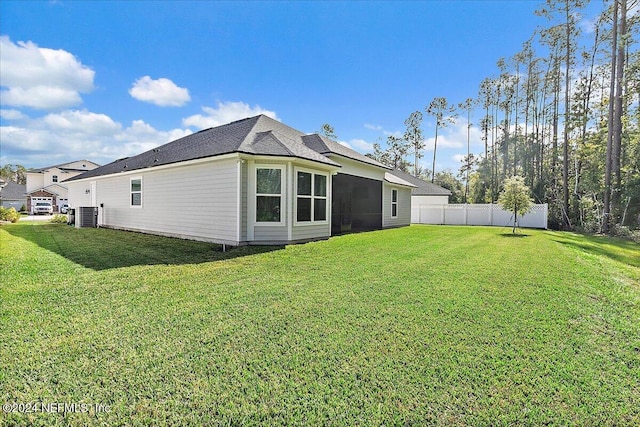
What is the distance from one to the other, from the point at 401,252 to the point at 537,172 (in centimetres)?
2703

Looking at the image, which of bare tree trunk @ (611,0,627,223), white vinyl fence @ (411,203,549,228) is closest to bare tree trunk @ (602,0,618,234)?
bare tree trunk @ (611,0,627,223)

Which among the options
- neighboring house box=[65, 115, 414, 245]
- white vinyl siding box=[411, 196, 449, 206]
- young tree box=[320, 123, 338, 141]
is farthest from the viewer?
young tree box=[320, 123, 338, 141]

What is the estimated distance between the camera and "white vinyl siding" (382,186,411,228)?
649 inches

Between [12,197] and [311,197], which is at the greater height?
[12,197]

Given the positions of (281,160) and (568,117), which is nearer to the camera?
(281,160)

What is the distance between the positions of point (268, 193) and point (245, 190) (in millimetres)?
663

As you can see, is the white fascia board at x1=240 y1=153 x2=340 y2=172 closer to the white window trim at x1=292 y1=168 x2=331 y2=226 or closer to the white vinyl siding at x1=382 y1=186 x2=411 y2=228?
the white window trim at x1=292 y1=168 x2=331 y2=226

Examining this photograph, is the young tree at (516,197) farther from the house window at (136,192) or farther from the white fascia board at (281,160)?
the house window at (136,192)

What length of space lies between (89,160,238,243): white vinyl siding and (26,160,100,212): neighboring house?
1224 inches

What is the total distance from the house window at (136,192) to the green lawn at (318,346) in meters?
7.03

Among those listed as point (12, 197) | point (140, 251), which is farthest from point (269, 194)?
point (12, 197)

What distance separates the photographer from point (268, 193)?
888cm

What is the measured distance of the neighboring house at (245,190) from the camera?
28.6 feet

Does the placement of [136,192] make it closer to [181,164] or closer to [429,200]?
[181,164]
